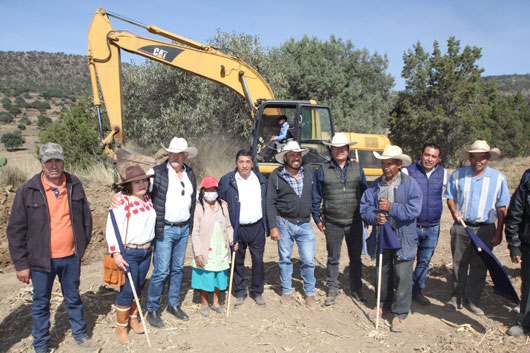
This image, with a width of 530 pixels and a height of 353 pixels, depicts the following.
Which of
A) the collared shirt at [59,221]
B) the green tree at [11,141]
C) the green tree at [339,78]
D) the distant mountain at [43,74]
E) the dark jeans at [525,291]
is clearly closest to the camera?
the collared shirt at [59,221]

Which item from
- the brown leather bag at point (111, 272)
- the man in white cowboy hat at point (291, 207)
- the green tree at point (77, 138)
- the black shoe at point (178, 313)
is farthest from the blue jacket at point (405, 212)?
the green tree at point (77, 138)

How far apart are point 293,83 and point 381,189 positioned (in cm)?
1833

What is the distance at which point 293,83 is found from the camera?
21984 millimetres

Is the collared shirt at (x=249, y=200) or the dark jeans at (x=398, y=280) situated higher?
the collared shirt at (x=249, y=200)

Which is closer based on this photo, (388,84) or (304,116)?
(304,116)

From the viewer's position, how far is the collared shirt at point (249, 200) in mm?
4785

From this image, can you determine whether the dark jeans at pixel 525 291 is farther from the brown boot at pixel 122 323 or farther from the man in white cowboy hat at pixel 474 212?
the brown boot at pixel 122 323

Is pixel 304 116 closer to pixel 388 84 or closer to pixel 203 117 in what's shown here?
pixel 203 117

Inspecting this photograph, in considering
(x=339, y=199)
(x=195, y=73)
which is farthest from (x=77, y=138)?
(x=339, y=199)

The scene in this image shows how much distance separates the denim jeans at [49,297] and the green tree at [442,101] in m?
22.5

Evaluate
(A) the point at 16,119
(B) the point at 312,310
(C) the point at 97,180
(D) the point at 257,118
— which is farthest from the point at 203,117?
(A) the point at 16,119

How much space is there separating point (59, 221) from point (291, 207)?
2523 mm

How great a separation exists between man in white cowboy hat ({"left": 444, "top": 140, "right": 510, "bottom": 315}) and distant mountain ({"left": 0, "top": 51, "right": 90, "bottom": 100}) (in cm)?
4928

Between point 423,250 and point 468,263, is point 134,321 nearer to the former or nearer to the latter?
point 423,250
